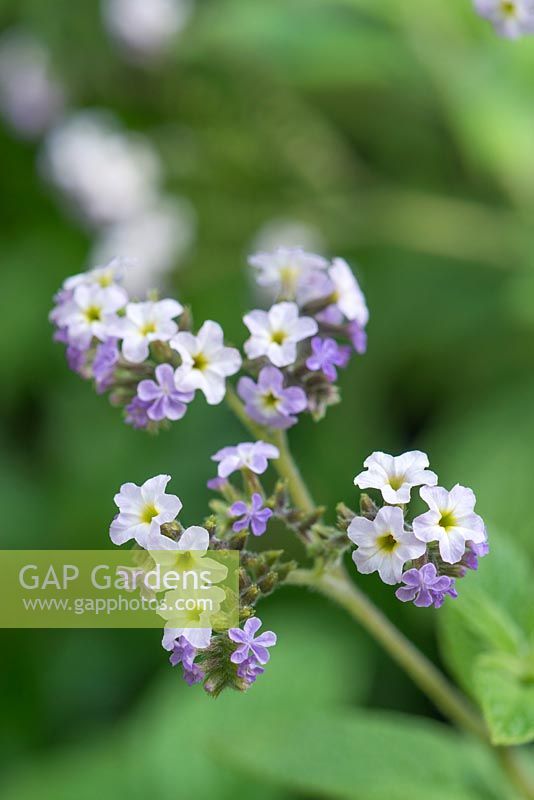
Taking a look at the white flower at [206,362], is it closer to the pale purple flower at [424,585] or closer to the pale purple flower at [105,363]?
the pale purple flower at [105,363]

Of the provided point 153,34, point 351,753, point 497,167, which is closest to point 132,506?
point 351,753

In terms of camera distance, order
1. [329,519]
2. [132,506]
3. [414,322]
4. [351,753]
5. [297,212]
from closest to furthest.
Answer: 1. [132,506]
2. [351,753]
3. [329,519]
4. [414,322]
5. [297,212]

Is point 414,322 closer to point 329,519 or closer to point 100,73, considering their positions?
point 329,519

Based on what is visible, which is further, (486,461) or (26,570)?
(486,461)

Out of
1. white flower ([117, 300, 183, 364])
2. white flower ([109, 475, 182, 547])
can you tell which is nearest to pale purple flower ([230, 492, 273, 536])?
white flower ([109, 475, 182, 547])

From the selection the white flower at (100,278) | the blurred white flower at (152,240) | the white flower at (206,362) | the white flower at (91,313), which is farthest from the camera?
the blurred white flower at (152,240)

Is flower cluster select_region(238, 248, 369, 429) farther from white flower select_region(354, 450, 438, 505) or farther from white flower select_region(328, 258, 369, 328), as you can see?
white flower select_region(354, 450, 438, 505)

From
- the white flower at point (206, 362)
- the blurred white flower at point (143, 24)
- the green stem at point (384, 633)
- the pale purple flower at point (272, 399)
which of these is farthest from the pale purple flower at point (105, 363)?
the blurred white flower at point (143, 24)
